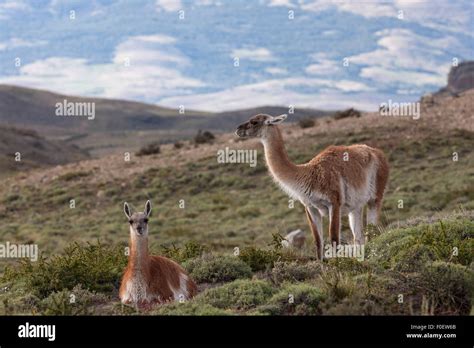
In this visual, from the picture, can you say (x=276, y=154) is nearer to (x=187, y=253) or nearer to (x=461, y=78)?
(x=187, y=253)

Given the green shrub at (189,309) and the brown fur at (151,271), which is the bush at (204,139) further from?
the green shrub at (189,309)

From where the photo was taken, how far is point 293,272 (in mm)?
10508

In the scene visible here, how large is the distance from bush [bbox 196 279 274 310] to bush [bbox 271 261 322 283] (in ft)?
2.41

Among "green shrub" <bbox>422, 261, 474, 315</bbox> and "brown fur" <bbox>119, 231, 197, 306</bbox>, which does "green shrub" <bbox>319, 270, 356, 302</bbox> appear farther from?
"brown fur" <bbox>119, 231, 197, 306</bbox>

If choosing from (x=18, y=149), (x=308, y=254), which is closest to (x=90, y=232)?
(x=308, y=254)

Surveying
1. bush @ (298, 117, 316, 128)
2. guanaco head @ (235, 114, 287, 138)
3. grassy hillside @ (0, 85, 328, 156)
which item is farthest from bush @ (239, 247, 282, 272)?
grassy hillside @ (0, 85, 328, 156)

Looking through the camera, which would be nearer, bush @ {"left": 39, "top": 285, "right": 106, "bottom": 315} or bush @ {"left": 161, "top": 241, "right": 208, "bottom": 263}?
bush @ {"left": 39, "top": 285, "right": 106, "bottom": 315}

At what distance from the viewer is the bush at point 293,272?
34.0 feet

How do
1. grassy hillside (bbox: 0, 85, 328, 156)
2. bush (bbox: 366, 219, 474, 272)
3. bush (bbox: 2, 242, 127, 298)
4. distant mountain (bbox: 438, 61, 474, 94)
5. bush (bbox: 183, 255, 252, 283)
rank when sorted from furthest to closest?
grassy hillside (bbox: 0, 85, 328, 156), distant mountain (bbox: 438, 61, 474, 94), bush (bbox: 183, 255, 252, 283), bush (bbox: 2, 242, 127, 298), bush (bbox: 366, 219, 474, 272)

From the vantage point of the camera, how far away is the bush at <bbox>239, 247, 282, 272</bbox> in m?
11.7

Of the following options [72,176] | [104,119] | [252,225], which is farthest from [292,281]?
[104,119]

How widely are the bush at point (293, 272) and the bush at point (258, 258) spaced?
3.25 ft

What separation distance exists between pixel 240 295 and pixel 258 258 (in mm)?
2589

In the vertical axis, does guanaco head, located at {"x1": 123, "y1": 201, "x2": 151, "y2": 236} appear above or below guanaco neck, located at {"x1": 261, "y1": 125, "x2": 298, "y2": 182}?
below
